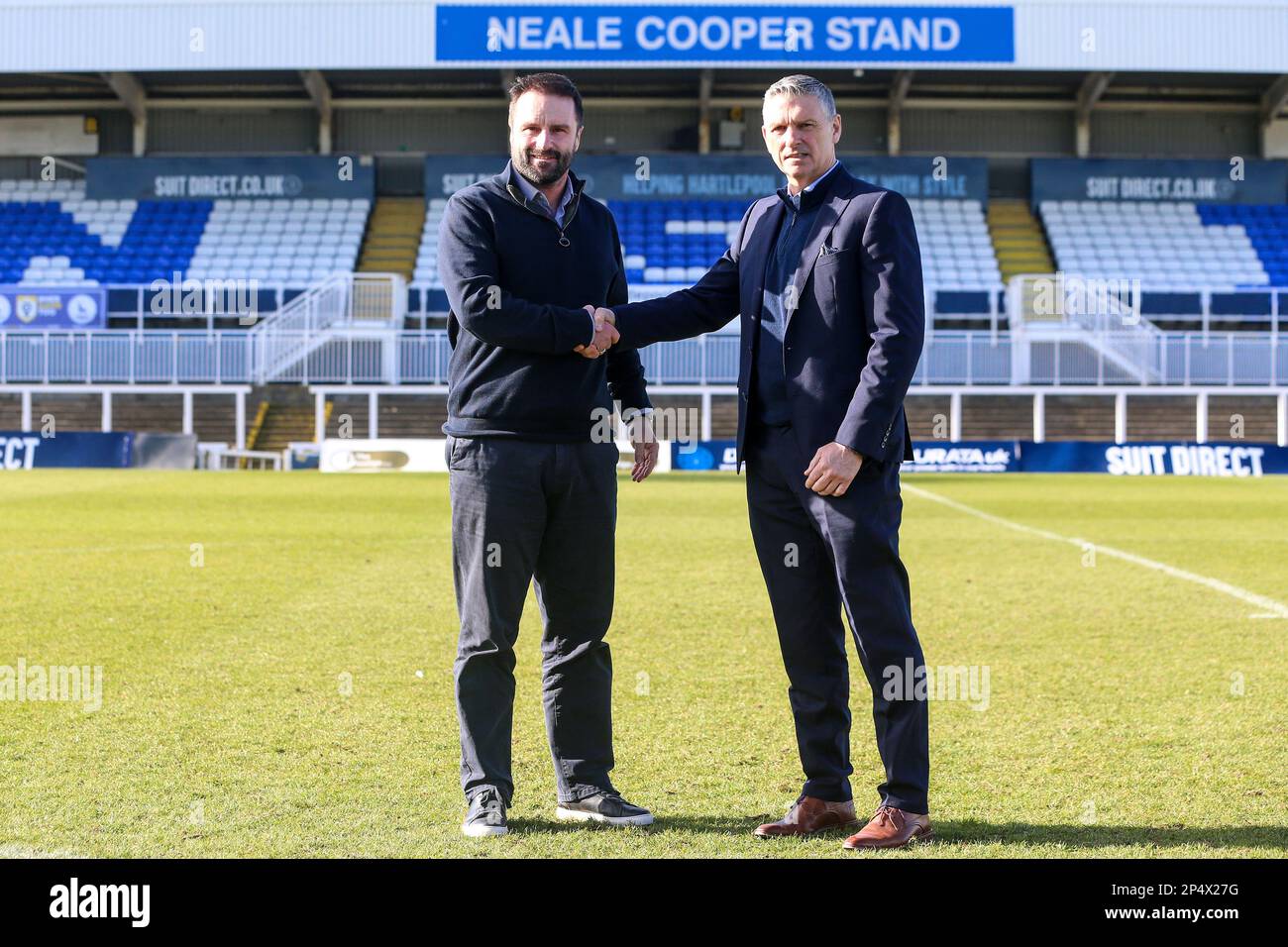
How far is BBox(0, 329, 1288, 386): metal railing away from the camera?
2961cm

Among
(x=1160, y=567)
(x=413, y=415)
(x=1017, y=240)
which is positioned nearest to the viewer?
(x=1160, y=567)

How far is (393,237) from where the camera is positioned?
1524 inches

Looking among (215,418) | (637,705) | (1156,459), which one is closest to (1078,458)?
(1156,459)

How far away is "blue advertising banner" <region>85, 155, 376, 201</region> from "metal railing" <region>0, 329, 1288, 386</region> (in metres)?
10.9

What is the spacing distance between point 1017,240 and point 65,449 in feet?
78.1

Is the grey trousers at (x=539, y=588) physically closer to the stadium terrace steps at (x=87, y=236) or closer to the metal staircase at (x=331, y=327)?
the metal staircase at (x=331, y=327)

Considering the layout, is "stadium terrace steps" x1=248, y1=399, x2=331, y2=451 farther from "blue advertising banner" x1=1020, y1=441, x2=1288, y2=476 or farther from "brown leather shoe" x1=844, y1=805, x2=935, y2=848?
"brown leather shoe" x1=844, y1=805, x2=935, y2=848

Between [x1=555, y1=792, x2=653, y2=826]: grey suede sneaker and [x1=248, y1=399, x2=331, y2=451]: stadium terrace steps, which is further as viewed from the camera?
[x1=248, y1=399, x2=331, y2=451]: stadium terrace steps

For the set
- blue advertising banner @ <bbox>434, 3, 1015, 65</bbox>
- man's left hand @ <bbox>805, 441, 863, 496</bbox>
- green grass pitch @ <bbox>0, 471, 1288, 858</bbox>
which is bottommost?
green grass pitch @ <bbox>0, 471, 1288, 858</bbox>

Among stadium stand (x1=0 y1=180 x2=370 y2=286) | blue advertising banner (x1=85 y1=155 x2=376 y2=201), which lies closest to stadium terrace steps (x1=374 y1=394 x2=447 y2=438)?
stadium stand (x1=0 y1=180 x2=370 y2=286)

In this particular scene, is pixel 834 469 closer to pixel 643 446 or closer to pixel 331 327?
pixel 643 446

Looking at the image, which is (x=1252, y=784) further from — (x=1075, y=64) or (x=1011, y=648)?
(x=1075, y=64)

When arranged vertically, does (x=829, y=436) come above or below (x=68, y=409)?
below

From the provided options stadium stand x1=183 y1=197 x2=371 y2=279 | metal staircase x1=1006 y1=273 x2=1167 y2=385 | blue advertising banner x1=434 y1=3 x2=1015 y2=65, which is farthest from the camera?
blue advertising banner x1=434 y1=3 x2=1015 y2=65
